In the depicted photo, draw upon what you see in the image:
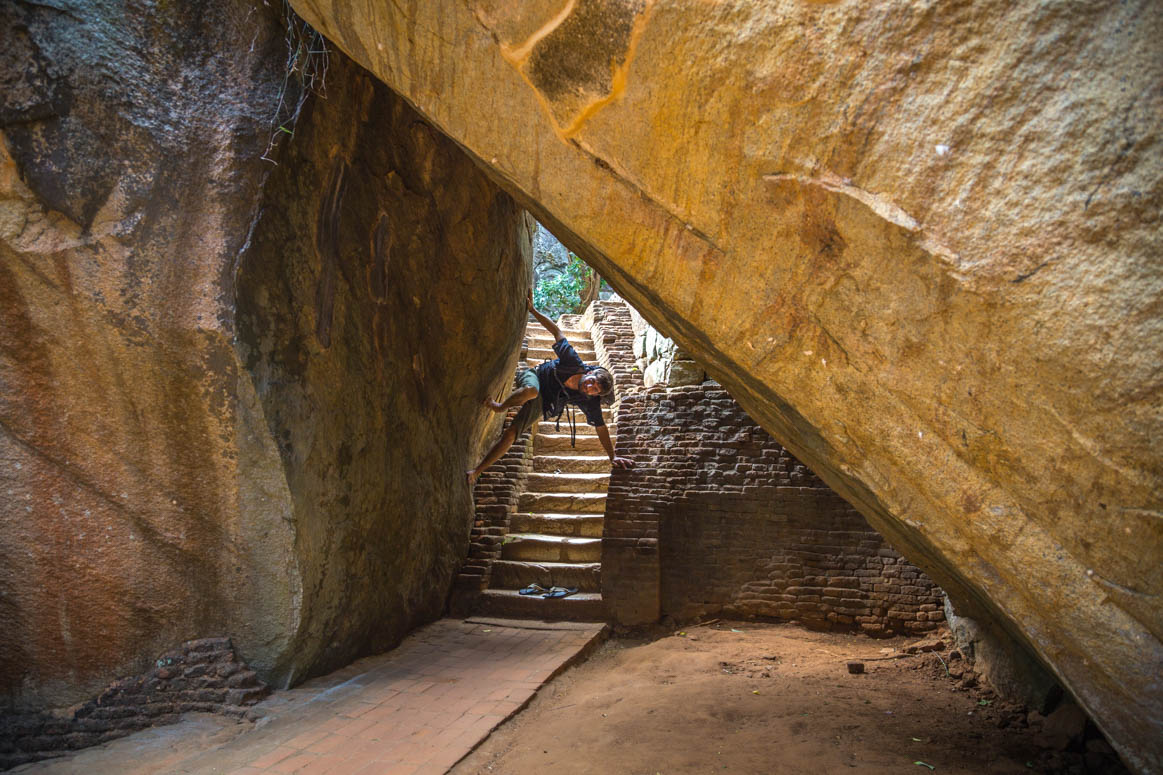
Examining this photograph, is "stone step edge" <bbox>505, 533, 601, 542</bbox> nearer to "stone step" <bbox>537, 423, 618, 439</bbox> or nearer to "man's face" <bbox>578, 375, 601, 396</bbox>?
"man's face" <bbox>578, 375, 601, 396</bbox>

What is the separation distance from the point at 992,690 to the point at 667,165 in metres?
4.19

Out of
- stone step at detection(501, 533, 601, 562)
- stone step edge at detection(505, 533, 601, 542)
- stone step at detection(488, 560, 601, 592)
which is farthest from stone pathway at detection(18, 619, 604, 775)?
stone step edge at detection(505, 533, 601, 542)

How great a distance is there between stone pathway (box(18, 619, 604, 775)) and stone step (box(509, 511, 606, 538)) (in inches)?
68.3

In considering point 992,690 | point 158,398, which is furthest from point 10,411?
point 992,690

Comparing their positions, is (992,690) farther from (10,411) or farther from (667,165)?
(10,411)

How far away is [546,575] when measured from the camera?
260 inches

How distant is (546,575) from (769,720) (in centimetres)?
292

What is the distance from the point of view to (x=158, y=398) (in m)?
3.50

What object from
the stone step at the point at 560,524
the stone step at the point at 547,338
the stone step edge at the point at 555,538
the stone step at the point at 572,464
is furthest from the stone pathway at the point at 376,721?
the stone step at the point at 547,338

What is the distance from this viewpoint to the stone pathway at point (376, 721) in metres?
3.18

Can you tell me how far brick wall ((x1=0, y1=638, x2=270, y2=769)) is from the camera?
11.3 ft

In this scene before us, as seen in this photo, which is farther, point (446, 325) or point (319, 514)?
point (446, 325)

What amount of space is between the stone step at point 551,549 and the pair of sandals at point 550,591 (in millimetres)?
307

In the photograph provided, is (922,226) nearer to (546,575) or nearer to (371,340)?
(371,340)
